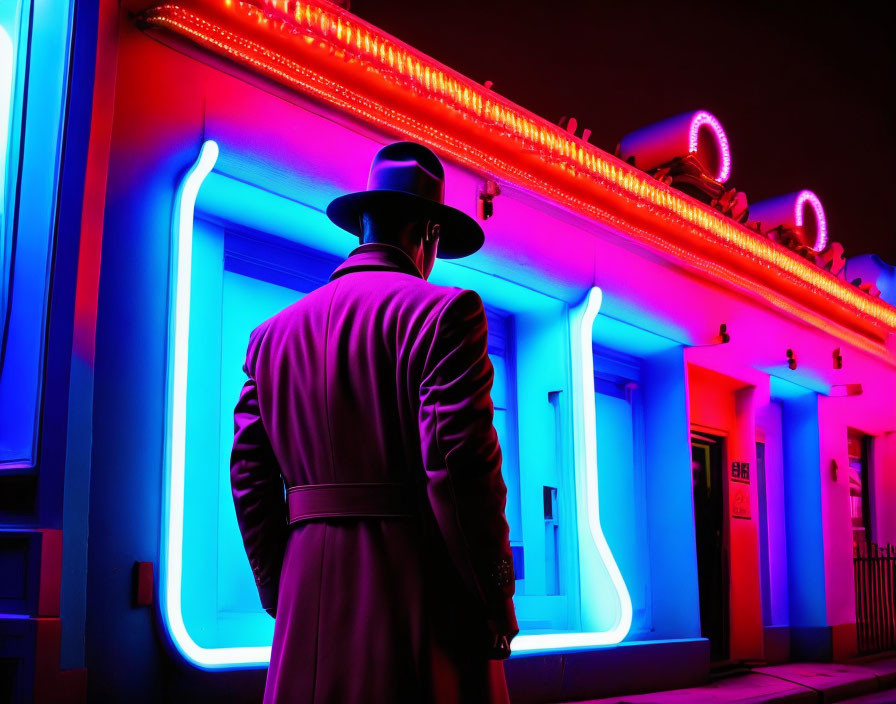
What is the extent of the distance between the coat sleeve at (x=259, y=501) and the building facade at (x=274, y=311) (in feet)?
3.66

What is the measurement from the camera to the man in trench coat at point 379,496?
2217 mm

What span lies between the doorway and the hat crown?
5.99 meters

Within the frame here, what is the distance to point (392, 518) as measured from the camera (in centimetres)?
231

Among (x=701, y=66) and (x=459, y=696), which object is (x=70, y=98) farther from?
(x=701, y=66)

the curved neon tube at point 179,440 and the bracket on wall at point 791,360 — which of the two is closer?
the curved neon tube at point 179,440

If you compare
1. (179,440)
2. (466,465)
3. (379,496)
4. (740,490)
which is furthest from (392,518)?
(740,490)

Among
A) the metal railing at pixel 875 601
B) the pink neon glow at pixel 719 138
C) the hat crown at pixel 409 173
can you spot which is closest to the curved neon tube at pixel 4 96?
the hat crown at pixel 409 173

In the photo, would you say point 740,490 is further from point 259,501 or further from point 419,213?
point 259,501

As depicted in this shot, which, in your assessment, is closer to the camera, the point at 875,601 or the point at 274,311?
the point at 274,311

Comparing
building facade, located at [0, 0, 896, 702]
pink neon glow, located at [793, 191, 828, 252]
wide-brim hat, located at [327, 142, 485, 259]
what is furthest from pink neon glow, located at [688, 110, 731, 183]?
wide-brim hat, located at [327, 142, 485, 259]

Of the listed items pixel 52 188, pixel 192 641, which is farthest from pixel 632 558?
pixel 52 188

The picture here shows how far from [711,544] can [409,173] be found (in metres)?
6.64

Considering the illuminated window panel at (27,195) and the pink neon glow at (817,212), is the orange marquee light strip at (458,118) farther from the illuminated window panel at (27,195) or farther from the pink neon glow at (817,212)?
the pink neon glow at (817,212)

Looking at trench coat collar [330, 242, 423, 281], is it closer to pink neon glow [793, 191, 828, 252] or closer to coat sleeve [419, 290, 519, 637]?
coat sleeve [419, 290, 519, 637]
